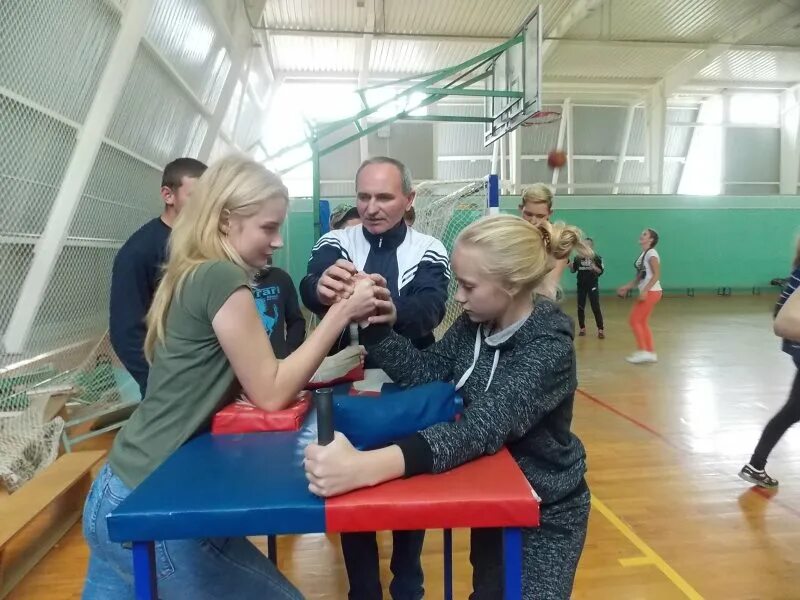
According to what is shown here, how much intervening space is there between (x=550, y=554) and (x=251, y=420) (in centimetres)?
71

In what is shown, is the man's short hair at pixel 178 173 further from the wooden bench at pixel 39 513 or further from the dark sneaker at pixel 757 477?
the dark sneaker at pixel 757 477

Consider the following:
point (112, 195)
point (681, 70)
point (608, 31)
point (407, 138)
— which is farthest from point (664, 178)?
point (112, 195)

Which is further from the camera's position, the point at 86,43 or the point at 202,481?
the point at 86,43

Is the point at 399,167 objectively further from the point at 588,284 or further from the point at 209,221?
the point at 588,284

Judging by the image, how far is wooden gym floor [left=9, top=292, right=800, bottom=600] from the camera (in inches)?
88.0

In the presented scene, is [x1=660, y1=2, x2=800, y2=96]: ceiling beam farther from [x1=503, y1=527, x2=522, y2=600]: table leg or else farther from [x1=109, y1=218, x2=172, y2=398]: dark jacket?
[x1=503, y1=527, x2=522, y2=600]: table leg

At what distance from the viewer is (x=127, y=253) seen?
2.23 m

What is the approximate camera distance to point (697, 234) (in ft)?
40.4

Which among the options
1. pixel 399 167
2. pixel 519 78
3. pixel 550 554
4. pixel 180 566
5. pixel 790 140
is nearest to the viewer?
pixel 180 566

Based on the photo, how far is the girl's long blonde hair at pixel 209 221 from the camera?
1154 mm

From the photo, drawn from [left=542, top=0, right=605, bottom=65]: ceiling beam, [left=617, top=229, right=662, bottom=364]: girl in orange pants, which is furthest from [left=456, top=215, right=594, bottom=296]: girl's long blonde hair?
[left=542, top=0, right=605, bottom=65]: ceiling beam

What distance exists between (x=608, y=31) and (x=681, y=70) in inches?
114

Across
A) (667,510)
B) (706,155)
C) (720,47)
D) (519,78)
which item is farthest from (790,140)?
(667,510)

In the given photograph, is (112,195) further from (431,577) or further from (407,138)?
(407,138)
